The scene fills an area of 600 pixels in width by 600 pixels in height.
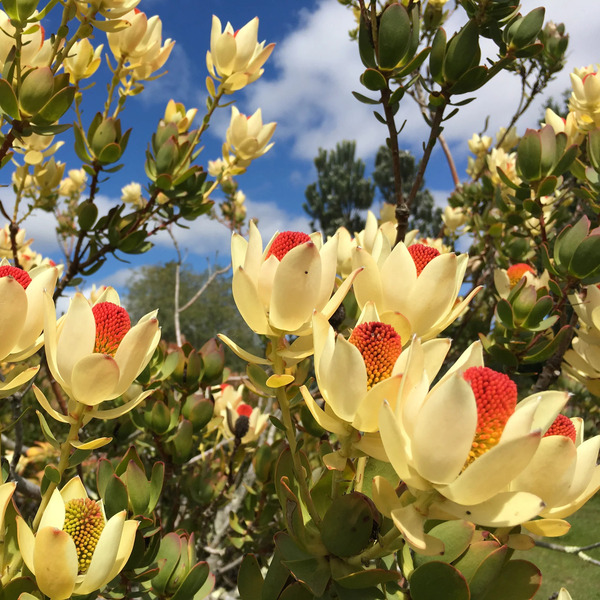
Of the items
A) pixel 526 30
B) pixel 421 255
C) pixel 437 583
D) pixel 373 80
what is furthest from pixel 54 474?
pixel 526 30

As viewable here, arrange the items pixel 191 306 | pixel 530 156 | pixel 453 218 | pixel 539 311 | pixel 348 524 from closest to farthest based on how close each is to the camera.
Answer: pixel 348 524 → pixel 539 311 → pixel 530 156 → pixel 453 218 → pixel 191 306

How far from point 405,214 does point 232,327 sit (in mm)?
21800

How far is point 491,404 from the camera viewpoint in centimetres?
46

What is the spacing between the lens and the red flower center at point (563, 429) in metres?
0.53

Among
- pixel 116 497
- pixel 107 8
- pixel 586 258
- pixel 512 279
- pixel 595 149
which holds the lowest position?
pixel 116 497

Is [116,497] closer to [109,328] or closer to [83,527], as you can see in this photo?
[83,527]

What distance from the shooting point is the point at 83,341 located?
0.55m

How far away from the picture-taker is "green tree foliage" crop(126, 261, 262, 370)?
2152 cm

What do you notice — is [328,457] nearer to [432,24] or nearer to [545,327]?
[545,327]

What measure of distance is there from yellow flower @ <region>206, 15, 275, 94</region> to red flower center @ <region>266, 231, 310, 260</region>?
38.9 inches

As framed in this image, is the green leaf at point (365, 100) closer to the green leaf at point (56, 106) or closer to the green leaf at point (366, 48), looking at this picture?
the green leaf at point (366, 48)

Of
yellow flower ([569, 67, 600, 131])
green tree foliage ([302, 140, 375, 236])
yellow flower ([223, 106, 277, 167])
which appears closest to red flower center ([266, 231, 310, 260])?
yellow flower ([223, 106, 277, 167])

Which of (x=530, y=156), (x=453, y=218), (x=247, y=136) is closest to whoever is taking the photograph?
(x=530, y=156)

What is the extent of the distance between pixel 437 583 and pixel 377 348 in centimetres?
23
